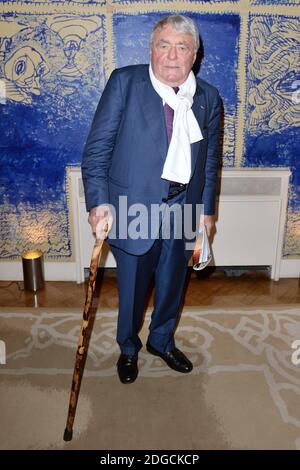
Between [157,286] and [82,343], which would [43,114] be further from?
[82,343]

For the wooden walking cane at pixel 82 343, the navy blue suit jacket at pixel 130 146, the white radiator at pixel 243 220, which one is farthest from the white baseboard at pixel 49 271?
the wooden walking cane at pixel 82 343

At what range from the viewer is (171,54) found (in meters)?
2.00

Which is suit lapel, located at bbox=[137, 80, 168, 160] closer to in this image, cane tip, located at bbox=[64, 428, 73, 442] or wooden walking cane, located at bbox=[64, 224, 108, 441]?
wooden walking cane, located at bbox=[64, 224, 108, 441]

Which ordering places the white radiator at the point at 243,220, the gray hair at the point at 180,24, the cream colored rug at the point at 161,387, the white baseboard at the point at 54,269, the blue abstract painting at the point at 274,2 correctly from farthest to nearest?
the white baseboard at the point at 54,269
the white radiator at the point at 243,220
the blue abstract painting at the point at 274,2
the cream colored rug at the point at 161,387
the gray hair at the point at 180,24

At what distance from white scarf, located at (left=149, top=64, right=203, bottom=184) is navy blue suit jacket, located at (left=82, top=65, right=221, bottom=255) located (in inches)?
1.3

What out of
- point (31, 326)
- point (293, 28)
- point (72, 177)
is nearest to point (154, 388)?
point (31, 326)

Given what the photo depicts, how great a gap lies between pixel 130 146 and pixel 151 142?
0.10 meters

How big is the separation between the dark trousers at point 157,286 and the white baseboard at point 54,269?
1370 millimetres

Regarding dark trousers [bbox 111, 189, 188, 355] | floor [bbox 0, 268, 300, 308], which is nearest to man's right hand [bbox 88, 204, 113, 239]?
dark trousers [bbox 111, 189, 188, 355]

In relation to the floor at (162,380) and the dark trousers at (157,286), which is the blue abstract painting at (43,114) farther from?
the dark trousers at (157,286)

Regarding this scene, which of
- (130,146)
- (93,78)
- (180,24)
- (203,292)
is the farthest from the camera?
(203,292)

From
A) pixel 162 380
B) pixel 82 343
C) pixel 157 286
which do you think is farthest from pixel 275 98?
pixel 82 343

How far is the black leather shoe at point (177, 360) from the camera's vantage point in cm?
257

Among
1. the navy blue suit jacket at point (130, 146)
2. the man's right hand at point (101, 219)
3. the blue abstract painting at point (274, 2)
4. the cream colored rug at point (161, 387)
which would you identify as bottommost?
the cream colored rug at point (161, 387)
